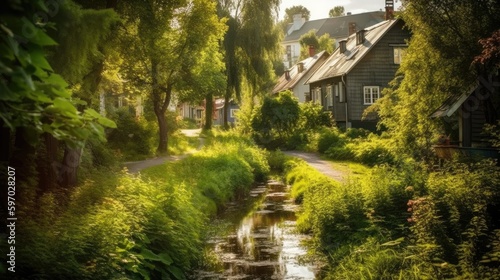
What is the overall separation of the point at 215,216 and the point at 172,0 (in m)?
7.17

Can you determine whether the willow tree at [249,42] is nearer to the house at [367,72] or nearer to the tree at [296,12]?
the house at [367,72]

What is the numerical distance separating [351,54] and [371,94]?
14.3ft

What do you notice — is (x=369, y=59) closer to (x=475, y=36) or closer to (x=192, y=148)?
(x=192, y=148)

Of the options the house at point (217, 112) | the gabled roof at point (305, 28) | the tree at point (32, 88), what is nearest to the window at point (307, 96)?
the house at point (217, 112)

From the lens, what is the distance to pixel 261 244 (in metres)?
14.5

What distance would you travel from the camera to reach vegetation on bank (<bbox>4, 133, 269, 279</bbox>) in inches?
272

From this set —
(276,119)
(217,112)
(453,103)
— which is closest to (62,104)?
(453,103)

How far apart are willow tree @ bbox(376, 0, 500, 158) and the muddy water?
6054 millimetres

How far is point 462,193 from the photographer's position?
34.4ft

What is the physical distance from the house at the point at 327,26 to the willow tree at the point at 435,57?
67213 mm

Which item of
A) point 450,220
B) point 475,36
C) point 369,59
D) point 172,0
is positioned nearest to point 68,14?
point 450,220

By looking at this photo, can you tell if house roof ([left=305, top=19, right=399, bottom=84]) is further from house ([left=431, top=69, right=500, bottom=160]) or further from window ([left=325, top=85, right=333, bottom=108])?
house ([left=431, top=69, right=500, bottom=160])

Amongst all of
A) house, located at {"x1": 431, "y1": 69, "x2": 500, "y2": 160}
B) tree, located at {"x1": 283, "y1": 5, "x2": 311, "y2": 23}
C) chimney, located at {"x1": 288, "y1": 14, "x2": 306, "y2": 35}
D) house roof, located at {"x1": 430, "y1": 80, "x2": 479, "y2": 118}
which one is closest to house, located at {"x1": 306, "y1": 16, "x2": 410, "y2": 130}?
house roof, located at {"x1": 430, "y1": 80, "x2": 479, "y2": 118}

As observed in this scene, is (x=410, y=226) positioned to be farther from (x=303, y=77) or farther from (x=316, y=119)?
(x=303, y=77)
